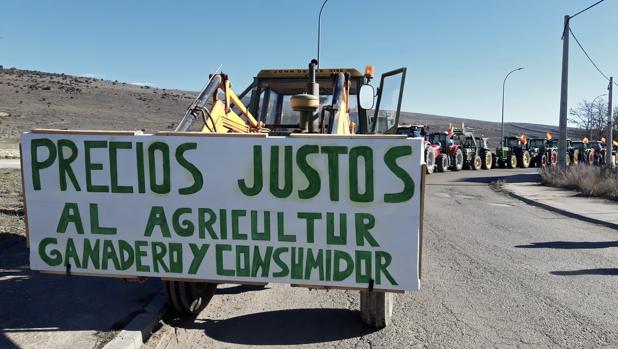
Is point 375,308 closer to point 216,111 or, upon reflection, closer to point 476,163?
point 216,111

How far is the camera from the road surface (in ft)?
13.9

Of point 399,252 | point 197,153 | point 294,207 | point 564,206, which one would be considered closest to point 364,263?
point 399,252

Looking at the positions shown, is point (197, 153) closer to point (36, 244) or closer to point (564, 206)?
point (36, 244)

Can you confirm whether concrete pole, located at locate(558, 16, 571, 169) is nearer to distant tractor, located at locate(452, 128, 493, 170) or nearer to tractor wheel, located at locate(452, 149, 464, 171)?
A: tractor wheel, located at locate(452, 149, 464, 171)

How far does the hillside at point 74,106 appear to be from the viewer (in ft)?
159

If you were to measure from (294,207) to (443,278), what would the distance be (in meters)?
3.12

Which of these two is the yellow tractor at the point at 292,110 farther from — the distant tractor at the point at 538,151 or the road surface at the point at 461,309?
the distant tractor at the point at 538,151

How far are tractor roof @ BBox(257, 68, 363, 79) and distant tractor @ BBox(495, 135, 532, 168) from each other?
97.9 ft

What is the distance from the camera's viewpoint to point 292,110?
6.36 metres

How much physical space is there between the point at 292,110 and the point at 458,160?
2381cm

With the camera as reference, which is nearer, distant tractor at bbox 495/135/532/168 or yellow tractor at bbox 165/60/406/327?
yellow tractor at bbox 165/60/406/327

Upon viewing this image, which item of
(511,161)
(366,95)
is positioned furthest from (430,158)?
(366,95)

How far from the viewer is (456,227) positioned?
9.69 metres

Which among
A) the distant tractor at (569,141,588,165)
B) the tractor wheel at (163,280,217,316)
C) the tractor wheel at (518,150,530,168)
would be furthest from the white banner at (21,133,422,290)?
the distant tractor at (569,141,588,165)
